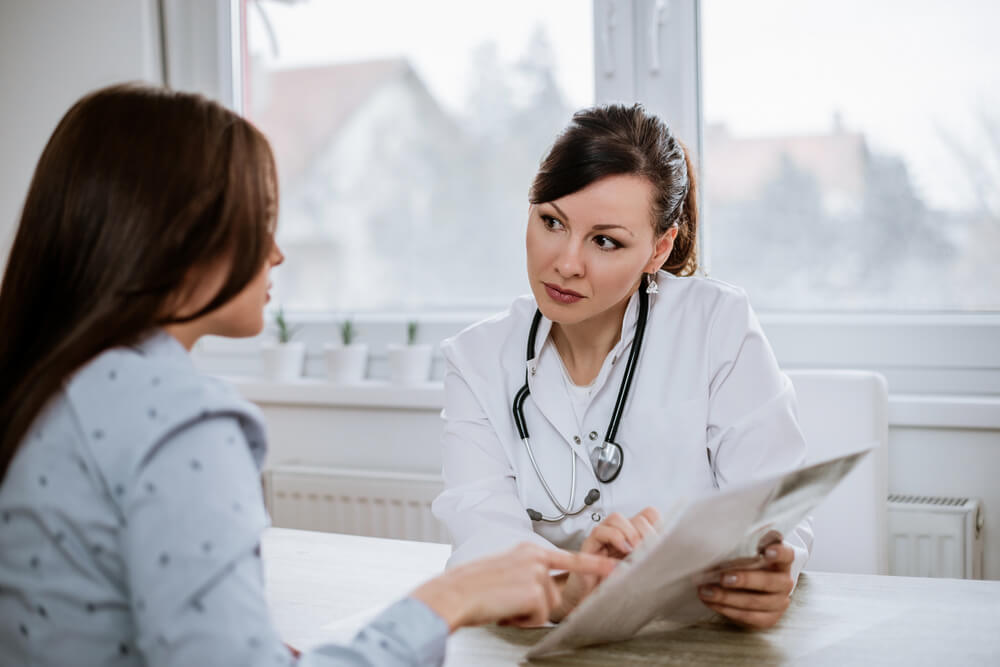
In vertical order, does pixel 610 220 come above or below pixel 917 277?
above

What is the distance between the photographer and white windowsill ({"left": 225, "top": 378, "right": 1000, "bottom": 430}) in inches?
73.5

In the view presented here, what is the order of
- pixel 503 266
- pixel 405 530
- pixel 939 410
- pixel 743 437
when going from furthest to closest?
pixel 503 266, pixel 405 530, pixel 939 410, pixel 743 437

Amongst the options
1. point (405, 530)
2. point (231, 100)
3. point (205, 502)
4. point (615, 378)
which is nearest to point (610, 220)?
point (615, 378)

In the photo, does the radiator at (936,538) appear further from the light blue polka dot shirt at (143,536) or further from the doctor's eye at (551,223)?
the light blue polka dot shirt at (143,536)

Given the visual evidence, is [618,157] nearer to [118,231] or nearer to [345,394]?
[118,231]

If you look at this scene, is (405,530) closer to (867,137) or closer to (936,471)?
(936,471)

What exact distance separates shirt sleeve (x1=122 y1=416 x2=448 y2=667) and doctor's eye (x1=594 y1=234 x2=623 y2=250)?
831mm

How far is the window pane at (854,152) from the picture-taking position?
6.45ft

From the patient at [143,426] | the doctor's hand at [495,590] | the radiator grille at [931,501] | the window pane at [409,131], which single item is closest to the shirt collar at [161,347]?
the patient at [143,426]

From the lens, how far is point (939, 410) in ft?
6.18

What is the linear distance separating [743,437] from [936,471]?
31.3 inches

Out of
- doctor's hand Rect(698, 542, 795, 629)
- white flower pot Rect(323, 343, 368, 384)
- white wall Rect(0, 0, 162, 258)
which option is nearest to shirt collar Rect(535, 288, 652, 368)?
doctor's hand Rect(698, 542, 795, 629)

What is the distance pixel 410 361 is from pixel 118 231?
1.60 m

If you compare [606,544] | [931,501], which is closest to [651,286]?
[606,544]
